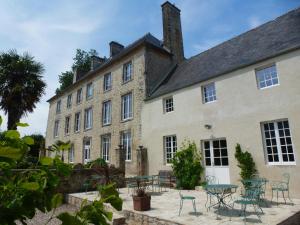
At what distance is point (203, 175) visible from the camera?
1170 cm

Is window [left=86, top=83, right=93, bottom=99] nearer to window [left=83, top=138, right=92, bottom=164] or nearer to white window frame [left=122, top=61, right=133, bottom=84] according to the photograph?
window [left=83, top=138, right=92, bottom=164]

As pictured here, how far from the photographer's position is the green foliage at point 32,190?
2.75 ft

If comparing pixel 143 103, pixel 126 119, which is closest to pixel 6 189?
pixel 143 103

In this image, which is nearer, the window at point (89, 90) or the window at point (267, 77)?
the window at point (267, 77)

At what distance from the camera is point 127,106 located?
57.7ft

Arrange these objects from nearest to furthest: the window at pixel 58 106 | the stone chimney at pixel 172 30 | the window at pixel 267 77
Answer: the window at pixel 267 77 < the stone chimney at pixel 172 30 < the window at pixel 58 106

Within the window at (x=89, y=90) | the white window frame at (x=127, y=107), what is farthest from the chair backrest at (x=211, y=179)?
the window at (x=89, y=90)

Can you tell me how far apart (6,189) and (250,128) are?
10.5m

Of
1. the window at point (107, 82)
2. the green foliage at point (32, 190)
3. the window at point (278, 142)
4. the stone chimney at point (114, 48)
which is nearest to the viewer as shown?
the green foliage at point (32, 190)

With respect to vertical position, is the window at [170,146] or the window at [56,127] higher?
the window at [56,127]

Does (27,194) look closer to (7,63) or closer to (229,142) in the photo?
(229,142)

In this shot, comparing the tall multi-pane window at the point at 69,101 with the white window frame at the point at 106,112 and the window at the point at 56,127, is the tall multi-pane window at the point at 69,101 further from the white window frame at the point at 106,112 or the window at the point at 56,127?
the white window frame at the point at 106,112

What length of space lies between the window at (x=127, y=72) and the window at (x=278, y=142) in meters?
10.8

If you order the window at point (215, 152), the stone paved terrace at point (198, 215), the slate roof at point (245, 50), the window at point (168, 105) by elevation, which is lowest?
the stone paved terrace at point (198, 215)
